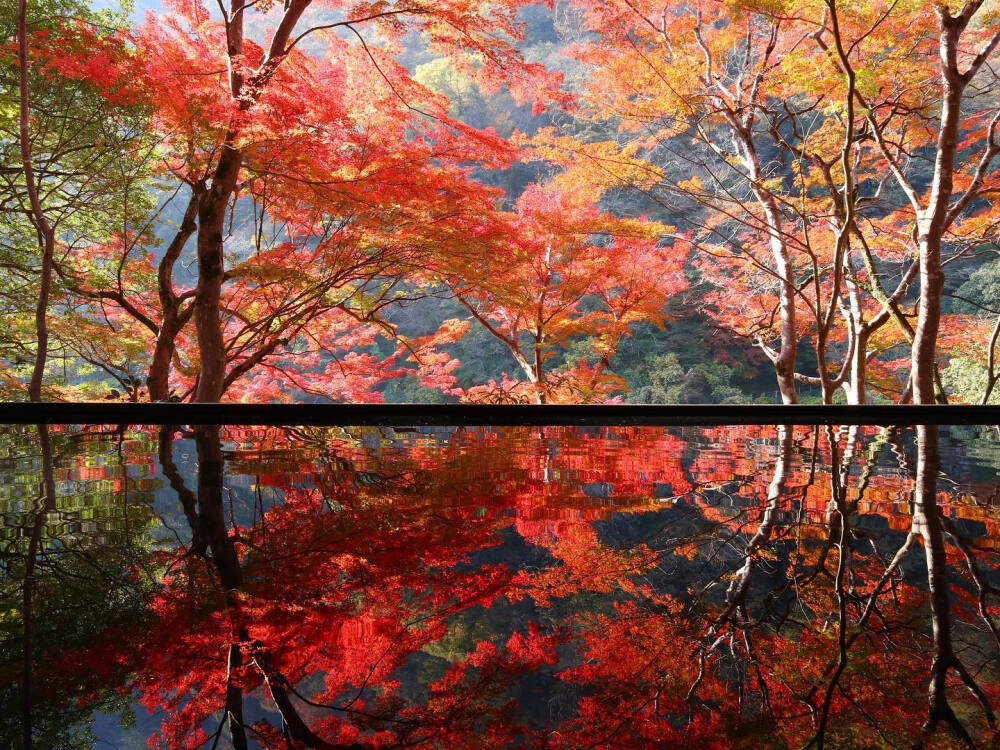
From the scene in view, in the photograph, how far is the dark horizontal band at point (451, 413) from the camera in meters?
1.88

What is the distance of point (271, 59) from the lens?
10.0ft

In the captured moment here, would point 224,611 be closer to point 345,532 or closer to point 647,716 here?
point 345,532

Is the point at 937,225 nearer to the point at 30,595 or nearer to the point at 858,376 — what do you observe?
the point at 858,376

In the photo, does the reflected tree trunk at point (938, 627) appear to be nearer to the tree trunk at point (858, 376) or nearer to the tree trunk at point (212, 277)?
the tree trunk at point (858, 376)

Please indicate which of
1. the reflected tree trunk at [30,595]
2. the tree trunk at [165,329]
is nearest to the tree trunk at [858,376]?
the reflected tree trunk at [30,595]

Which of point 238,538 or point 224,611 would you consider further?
point 238,538

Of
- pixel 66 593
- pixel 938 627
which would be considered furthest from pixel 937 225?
pixel 66 593

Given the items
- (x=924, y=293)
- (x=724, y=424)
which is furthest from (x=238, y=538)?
(x=924, y=293)

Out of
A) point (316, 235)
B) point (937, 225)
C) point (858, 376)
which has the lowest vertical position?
point (858, 376)

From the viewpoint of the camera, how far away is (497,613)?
0.53 m

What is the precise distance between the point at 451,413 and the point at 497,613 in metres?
1.48

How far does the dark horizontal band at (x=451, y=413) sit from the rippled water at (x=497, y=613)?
848 millimetres

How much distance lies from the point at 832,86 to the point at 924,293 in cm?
143

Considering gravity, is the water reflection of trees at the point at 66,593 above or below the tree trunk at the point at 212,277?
below
